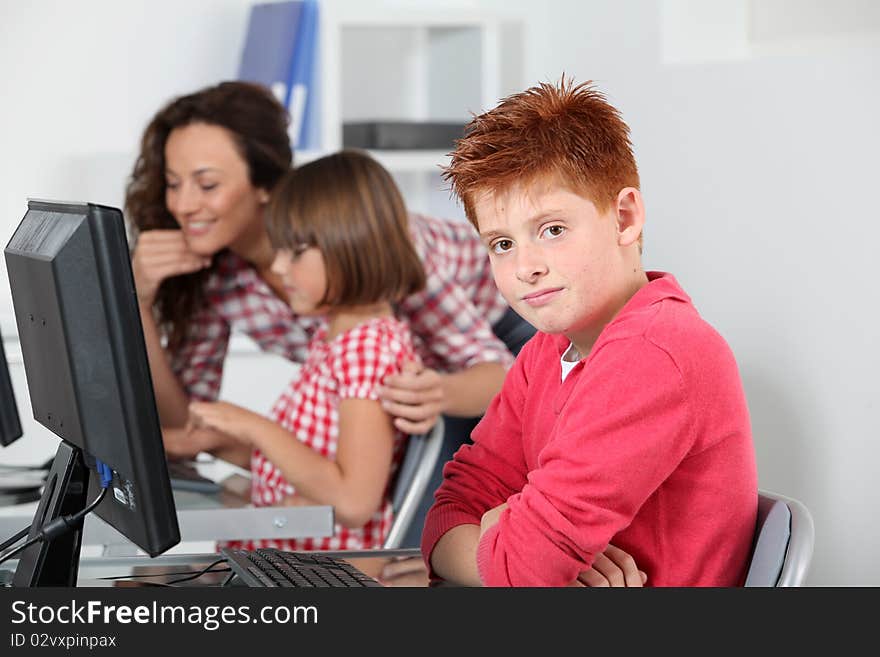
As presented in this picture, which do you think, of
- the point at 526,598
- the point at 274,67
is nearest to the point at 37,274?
the point at 526,598

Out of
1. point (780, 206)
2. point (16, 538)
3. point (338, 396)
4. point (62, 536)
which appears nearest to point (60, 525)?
point (62, 536)

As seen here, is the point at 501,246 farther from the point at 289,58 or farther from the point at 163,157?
the point at 289,58

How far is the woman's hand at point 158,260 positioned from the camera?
206 centimetres

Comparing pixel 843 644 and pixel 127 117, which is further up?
pixel 127 117

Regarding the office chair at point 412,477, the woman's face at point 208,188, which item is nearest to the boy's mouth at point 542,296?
the office chair at point 412,477

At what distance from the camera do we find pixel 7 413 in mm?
1229

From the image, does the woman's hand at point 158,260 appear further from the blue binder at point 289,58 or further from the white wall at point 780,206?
the blue binder at point 289,58

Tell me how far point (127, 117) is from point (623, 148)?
2.32m

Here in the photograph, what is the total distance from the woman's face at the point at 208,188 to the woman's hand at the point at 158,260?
0.02 meters

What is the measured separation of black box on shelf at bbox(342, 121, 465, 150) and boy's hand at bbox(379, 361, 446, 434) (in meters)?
1.34

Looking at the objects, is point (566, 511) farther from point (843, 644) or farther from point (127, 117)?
point (127, 117)

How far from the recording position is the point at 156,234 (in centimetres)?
208

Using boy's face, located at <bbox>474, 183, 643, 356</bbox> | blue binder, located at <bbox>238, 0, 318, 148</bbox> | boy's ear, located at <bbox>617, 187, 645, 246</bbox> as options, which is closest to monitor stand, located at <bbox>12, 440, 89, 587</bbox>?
boy's face, located at <bbox>474, 183, 643, 356</bbox>

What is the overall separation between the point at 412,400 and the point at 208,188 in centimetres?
63
